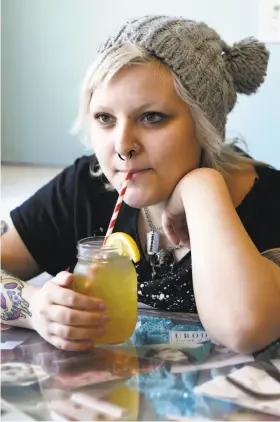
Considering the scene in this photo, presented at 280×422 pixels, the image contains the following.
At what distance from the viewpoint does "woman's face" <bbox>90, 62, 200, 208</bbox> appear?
973 millimetres

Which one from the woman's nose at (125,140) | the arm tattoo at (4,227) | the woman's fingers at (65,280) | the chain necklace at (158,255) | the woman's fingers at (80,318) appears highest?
the woman's nose at (125,140)

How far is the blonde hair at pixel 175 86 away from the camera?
100cm

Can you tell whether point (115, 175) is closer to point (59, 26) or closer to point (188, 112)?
point (188, 112)

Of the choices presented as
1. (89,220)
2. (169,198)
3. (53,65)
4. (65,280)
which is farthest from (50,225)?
(53,65)

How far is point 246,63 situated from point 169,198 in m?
0.31

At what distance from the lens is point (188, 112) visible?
1041 mm

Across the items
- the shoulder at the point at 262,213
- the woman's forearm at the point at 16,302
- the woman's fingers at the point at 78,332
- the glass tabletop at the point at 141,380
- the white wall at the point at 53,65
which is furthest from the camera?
the white wall at the point at 53,65

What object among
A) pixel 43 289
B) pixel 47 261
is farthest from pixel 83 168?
pixel 43 289

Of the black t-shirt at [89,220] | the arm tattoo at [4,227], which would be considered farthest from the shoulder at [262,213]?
the arm tattoo at [4,227]

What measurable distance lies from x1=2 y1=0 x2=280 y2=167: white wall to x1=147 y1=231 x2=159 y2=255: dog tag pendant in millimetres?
806

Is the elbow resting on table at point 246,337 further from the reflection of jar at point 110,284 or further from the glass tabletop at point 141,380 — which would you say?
the reflection of jar at point 110,284

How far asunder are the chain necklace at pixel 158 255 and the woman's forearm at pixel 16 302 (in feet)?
0.88

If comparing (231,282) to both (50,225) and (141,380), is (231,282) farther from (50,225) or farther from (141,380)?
(50,225)

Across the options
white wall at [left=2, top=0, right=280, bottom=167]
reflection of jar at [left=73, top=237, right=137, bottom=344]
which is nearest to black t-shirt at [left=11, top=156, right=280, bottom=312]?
reflection of jar at [left=73, top=237, right=137, bottom=344]
